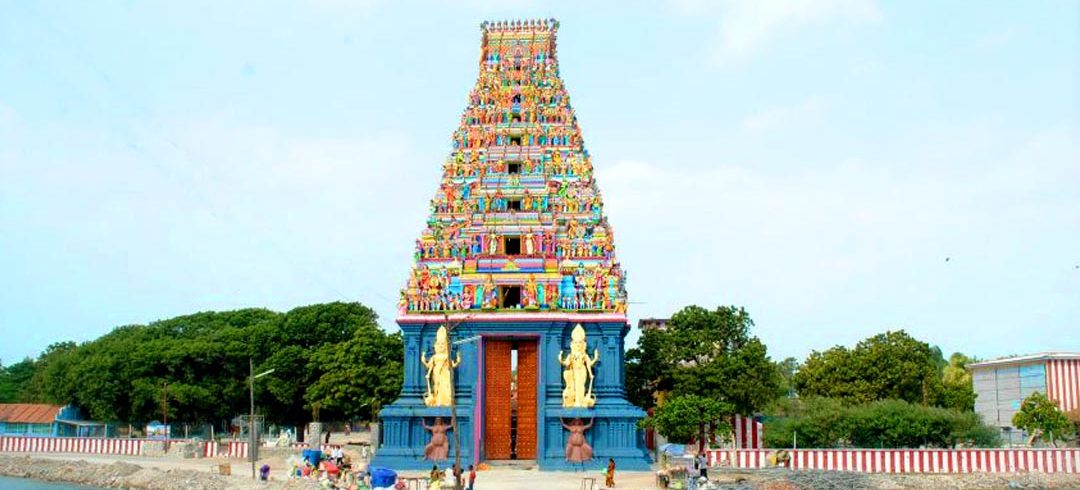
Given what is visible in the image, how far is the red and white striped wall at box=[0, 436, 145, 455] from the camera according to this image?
131 ft

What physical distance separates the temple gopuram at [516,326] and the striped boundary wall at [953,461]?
646 centimetres

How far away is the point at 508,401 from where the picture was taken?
107 ft

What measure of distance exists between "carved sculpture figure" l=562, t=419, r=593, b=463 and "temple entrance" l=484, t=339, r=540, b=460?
171 centimetres

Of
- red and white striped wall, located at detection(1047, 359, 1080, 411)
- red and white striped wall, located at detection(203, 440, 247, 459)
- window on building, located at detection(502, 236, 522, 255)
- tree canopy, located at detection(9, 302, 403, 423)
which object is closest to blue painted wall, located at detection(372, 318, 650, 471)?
window on building, located at detection(502, 236, 522, 255)

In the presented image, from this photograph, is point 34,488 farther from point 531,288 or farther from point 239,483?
point 531,288

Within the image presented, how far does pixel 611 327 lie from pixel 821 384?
15.2 m

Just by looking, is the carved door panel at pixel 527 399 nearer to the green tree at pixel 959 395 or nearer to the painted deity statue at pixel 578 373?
the painted deity statue at pixel 578 373

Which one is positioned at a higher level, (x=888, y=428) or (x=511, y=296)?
(x=511, y=296)

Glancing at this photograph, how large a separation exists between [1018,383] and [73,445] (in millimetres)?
38714

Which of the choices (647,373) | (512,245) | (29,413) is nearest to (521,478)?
(512,245)

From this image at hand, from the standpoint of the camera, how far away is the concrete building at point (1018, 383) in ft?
134

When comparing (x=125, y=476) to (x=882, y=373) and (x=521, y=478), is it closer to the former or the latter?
(x=521, y=478)

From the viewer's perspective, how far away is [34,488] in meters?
31.2

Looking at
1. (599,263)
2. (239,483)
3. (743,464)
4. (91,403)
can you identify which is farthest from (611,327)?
(91,403)
